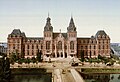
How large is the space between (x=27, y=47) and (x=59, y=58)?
1110 cm

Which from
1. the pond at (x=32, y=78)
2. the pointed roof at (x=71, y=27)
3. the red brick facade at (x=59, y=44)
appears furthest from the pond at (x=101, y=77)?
the pointed roof at (x=71, y=27)

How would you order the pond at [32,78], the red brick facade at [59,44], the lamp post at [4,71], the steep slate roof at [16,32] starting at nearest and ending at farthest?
the lamp post at [4,71]
the pond at [32,78]
the red brick facade at [59,44]
the steep slate roof at [16,32]

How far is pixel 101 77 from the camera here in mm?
59344

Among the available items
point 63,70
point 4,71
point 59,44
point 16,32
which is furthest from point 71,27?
point 4,71

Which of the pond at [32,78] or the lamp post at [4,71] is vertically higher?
the lamp post at [4,71]

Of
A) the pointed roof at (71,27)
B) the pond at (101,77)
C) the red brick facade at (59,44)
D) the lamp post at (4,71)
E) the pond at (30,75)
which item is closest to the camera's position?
the lamp post at (4,71)

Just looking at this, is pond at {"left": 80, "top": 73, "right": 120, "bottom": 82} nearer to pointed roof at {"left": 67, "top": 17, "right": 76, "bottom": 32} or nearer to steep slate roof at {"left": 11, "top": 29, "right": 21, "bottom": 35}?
pointed roof at {"left": 67, "top": 17, "right": 76, "bottom": 32}

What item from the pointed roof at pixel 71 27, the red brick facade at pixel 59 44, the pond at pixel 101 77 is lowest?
the pond at pixel 101 77

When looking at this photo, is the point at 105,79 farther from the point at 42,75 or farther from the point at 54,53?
the point at 54,53

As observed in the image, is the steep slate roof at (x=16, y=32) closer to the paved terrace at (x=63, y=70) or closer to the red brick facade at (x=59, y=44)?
the red brick facade at (x=59, y=44)

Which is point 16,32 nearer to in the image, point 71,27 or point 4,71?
point 71,27

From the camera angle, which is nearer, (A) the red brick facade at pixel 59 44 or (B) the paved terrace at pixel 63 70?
(B) the paved terrace at pixel 63 70

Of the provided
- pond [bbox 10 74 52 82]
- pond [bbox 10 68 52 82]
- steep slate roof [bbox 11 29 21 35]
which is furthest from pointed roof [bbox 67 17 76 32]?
pond [bbox 10 74 52 82]

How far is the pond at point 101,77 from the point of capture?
55594 millimetres
